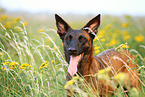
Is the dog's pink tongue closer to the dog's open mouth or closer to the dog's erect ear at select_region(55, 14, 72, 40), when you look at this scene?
the dog's open mouth

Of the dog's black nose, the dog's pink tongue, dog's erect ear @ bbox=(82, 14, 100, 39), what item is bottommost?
A: the dog's pink tongue

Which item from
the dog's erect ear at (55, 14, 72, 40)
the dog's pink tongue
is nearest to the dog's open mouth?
the dog's pink tongue

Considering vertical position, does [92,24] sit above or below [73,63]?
above

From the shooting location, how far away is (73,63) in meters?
4.09

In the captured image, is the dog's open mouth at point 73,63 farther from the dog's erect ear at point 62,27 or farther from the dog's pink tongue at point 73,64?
the dog's erect ear at point 62,27

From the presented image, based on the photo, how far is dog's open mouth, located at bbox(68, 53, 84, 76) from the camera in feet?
13.2

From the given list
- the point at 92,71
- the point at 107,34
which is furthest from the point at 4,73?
the point at 107,34

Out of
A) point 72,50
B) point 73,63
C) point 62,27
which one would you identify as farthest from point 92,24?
point 73,63

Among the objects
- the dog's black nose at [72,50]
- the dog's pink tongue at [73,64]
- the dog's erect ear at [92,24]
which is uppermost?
the dog's erect ear at [92,24]

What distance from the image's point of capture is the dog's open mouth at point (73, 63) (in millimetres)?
4011

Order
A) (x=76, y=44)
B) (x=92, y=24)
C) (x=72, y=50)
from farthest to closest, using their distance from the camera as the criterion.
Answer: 1. (x=92, y=24)
2. (x=76, y=44)
3. (x=72, y=50)

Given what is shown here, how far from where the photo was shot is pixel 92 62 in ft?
14.1

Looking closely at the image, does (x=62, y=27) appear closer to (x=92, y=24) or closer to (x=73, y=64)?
(x=92, y=24)

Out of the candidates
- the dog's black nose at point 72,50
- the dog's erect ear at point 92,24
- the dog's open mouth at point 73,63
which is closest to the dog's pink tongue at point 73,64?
the dog's open mouth at point 73,63
